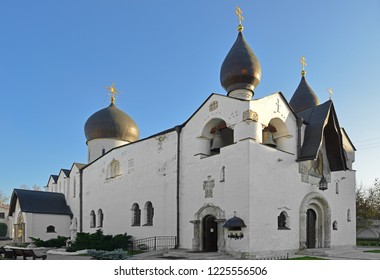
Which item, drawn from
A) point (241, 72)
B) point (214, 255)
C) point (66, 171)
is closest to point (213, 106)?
point (241, 72)

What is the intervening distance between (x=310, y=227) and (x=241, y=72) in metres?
7.91

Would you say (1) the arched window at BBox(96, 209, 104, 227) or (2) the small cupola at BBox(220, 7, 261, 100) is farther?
(1) the arched window at BBox(96, 209, 104, 227)

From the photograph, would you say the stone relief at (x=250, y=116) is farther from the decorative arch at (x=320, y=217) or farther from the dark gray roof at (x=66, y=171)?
the dark gray roof at (x=66, y=171)

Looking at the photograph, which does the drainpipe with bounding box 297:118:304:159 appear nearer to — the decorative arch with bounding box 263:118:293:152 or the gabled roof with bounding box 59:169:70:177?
the decorative arch with bounding box 263:118:293:152

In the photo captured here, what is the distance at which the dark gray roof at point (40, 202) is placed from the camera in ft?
90.5

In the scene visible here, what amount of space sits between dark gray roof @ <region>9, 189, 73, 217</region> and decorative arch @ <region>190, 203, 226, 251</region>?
15121mm

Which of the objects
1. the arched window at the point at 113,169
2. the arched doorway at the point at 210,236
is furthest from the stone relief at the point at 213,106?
the arched window at the point at 113,169

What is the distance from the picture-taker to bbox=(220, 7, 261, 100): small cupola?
61.6ft

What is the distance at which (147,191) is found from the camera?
1995 centimetres

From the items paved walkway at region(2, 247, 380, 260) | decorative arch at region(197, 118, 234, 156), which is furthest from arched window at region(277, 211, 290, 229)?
decorative arch at region(197, 118, 234, 156)

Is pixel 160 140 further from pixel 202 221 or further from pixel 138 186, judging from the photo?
pixel 202 221

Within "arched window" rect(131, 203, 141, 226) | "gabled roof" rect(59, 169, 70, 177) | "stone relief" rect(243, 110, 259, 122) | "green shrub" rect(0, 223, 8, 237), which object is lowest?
"green shrub" rect(0, 223, 8, 237)

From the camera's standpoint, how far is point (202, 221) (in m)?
16.4
